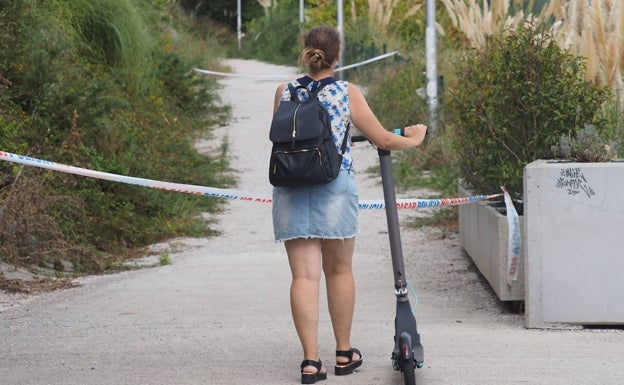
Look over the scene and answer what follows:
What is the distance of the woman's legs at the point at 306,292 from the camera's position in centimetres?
606

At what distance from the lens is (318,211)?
5996 millimetres

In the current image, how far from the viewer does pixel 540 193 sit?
24.5 ft

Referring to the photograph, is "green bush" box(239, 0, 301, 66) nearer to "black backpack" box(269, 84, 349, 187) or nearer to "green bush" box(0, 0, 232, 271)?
"green bush" box(0, 0, 232, 271)

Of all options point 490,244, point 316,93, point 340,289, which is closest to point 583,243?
point 490,244

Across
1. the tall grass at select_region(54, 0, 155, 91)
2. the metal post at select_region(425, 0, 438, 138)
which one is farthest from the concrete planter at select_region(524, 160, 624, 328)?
the metal post at select_region(425, 0, 438, 138)

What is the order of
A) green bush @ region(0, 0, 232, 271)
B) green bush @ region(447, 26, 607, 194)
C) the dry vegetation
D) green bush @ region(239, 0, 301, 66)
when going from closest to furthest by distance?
green bush @ region(447, 26, 607, 194)
green bush @ region(0, 0, 232, 271)
the dry vegetation
green bush @ region(239, 0, 301, 66)

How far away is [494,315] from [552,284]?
2.74 ft

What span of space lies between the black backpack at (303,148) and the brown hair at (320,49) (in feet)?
0.81

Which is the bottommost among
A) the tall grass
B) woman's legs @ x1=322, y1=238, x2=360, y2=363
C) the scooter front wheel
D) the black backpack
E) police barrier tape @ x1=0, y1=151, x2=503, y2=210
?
the scooter front wheel

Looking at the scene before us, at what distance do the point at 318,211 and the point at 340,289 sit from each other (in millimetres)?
467

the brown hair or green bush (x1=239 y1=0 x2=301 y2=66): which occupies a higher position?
green bush (x1=239 y1=0 x2=301 y2=66)

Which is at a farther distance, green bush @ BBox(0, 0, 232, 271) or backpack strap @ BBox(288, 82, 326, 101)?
green bush @ BBox(0, 0, 232, 271)

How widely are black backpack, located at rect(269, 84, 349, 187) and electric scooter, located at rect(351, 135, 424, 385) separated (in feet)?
0.87

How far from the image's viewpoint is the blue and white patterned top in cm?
600
